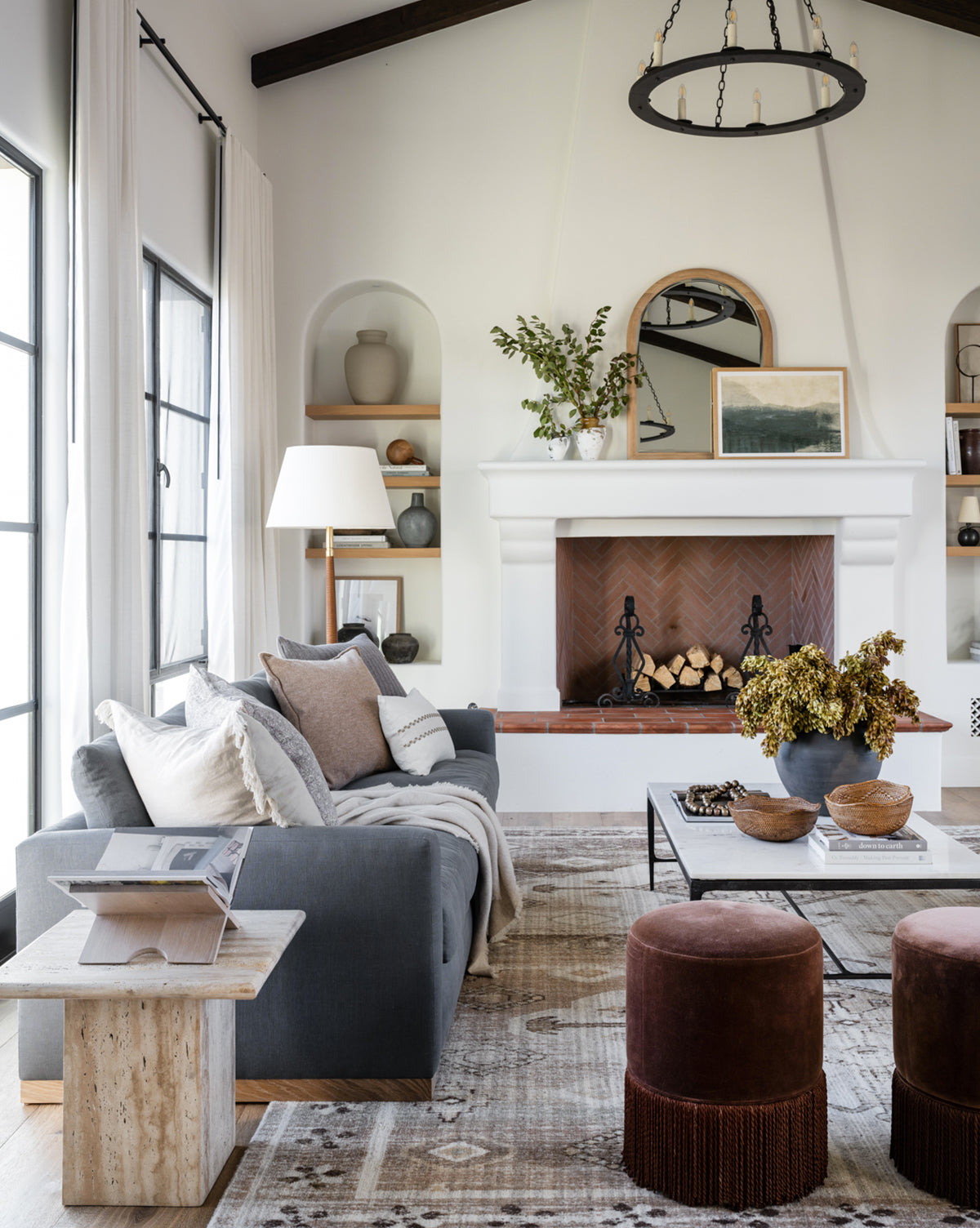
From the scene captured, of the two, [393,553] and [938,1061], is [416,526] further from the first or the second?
[938,1061]

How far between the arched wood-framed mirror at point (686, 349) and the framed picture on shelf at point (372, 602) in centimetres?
149

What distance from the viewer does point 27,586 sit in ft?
10.6

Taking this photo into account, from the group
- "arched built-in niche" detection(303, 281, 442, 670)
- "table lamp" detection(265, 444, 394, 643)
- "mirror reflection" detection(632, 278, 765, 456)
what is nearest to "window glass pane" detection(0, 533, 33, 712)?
"table lamp" detection(265, 444, 394, 643)

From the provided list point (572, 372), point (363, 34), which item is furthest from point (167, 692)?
point (363, 34)

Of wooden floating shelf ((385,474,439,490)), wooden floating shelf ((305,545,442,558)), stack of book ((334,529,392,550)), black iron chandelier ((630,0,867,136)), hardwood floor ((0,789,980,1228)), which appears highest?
black iron chandelier ((630,0,867,136))

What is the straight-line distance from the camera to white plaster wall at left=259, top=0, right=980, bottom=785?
5301mm

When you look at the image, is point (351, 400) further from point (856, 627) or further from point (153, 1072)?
point (153, 1072)

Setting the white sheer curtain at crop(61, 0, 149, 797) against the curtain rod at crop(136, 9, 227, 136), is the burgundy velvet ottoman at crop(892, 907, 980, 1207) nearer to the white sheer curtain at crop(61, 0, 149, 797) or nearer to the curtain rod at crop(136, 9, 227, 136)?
the white sheer curtain at crop(61, 0, 149, 797)

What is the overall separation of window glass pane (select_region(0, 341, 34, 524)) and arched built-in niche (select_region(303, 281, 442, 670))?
2.59m

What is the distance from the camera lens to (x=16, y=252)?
3.23 meters

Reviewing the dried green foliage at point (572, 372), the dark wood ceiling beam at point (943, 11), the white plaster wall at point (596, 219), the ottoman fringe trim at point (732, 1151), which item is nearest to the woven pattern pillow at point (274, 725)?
the ottoman fringe trim at point (732, 1151)

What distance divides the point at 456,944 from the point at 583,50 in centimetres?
452

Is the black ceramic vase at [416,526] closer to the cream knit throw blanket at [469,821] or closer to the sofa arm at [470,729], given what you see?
the sofa arm at [470,729]

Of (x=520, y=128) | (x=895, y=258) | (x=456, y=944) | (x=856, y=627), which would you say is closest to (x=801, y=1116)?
(x=456, y=944)
